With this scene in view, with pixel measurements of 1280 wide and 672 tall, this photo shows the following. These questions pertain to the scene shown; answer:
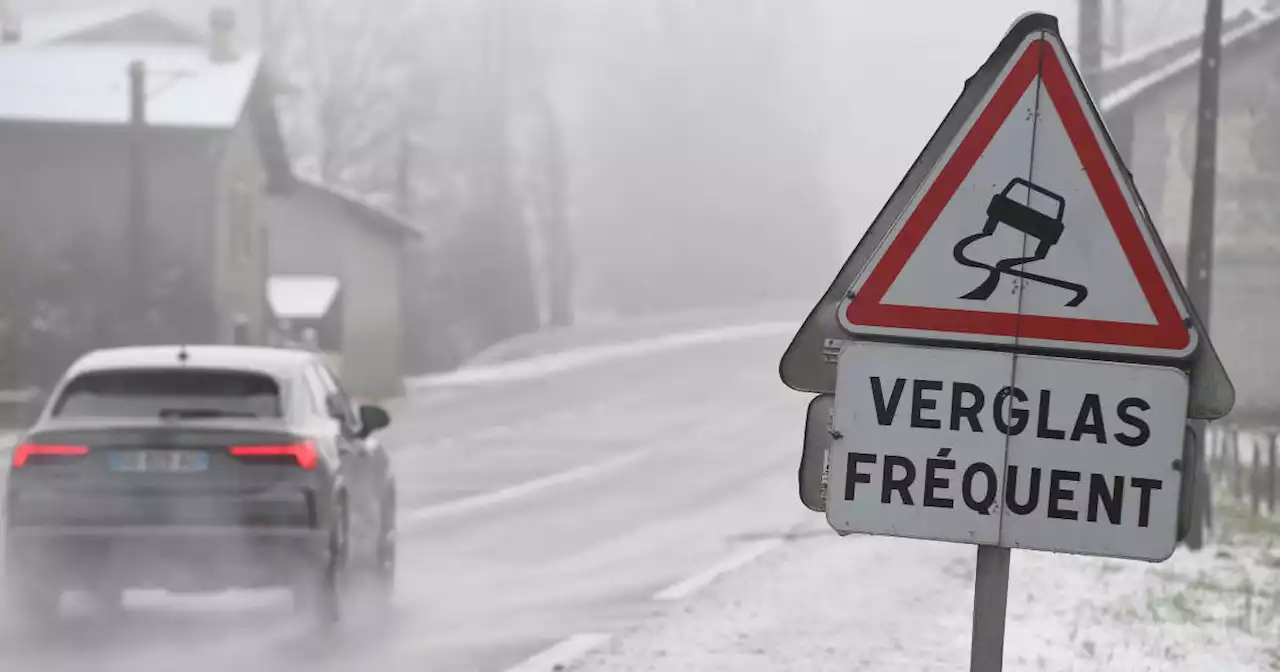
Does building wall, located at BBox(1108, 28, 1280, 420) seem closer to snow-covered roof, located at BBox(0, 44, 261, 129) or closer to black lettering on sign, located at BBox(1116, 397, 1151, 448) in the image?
snow-covered roof, located at BBox(0, 44, 261, 129)

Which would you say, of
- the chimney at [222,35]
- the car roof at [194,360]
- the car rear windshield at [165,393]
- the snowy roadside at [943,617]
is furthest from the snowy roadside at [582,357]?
the car rear windshield at [165,393]

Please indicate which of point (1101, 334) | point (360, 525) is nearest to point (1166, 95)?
point (360, 525)

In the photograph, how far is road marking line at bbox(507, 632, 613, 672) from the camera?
989 centimetres

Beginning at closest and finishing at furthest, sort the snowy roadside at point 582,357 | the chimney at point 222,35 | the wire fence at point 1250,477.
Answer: the wire fence at point 1250,477 < the chimney at point 222,35 < the snowy roadside at point 582,357

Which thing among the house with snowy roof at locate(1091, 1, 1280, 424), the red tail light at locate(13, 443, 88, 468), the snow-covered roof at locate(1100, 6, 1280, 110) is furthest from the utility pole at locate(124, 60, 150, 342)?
the red tail light at locate(13, 443, 88, 468)

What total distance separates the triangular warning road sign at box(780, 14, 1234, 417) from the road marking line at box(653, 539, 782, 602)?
8.70 meters

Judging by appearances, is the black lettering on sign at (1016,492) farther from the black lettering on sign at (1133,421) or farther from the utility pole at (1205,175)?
the utility pole at (1205,175)

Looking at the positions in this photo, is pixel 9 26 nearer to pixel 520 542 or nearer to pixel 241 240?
pixel 241 240

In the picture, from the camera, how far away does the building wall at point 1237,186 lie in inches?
1673

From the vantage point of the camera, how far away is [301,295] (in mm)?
53062

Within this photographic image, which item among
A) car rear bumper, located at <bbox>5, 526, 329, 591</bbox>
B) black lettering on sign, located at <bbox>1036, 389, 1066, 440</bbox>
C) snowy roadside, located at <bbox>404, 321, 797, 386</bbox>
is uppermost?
black lettering on sign, located at <bbox>1036, 389, 1066, 440</bbox>

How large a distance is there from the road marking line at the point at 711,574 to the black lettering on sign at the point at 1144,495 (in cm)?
865

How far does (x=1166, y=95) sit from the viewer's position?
4294 cm

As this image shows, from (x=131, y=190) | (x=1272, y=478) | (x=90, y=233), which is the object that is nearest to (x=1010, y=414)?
(x=1272, y=478)
